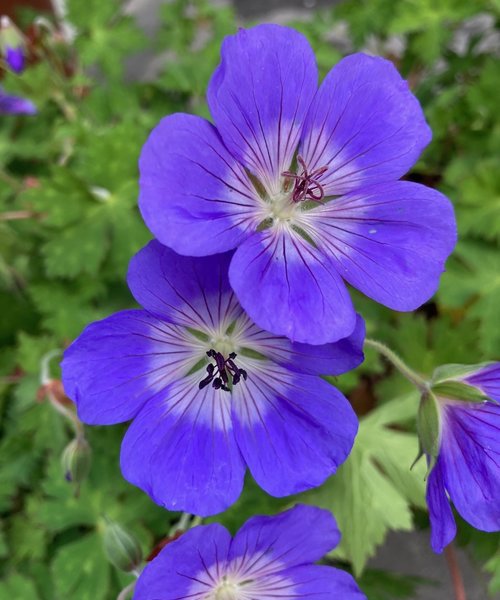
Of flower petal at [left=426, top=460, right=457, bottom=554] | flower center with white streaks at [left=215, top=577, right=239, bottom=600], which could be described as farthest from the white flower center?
flower center with white streaks at [left=215, top=577, right=239, bottom=600]

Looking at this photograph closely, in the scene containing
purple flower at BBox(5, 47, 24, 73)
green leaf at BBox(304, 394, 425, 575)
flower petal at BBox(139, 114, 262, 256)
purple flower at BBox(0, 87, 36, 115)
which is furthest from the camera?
purple flower at BBox(0, 87, 36, 115)

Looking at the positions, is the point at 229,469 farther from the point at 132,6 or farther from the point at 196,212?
the point at 132,6

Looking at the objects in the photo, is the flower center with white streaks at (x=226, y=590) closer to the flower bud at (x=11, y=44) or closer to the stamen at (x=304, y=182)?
the stamen at (x=304, y=182)

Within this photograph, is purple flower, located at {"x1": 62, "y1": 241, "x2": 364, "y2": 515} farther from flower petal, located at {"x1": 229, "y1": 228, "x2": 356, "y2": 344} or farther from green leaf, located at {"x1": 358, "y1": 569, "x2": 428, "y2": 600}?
green leaf, located at {"x1": 358, "y1": 569, "x2": 428, "y2": 600}

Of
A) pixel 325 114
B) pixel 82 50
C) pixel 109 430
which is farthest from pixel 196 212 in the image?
pixel 82 50

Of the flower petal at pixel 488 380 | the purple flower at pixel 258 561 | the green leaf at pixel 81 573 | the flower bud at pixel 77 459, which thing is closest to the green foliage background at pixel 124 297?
the green leaf at pixel 81 573

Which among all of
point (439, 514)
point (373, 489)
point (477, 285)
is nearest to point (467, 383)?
point (439, 514)
